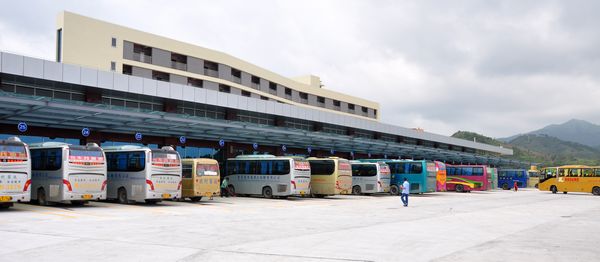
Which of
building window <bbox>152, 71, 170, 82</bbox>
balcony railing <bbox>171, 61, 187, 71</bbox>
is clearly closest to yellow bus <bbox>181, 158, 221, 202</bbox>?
building window <bbox>152, 71, 170, 82</bbox>

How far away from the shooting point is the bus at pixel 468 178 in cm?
4575

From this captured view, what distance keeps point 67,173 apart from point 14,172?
7.37 feet

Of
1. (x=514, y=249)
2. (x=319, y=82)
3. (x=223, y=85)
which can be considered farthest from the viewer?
(x=319, y=82)

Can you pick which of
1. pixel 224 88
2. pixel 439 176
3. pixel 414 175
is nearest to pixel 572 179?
pixel 439 176

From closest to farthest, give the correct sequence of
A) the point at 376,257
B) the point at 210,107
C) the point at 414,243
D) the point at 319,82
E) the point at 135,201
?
the point at 376,257
the point at 414,243
the point at 135,201
the point at 210,107
the point at 319,82

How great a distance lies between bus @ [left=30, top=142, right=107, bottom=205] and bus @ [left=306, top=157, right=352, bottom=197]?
46.1 feet

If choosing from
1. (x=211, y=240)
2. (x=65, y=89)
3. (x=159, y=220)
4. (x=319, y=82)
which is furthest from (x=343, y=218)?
(x=319, y=82)

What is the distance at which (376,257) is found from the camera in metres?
9.62

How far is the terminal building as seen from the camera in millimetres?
24828

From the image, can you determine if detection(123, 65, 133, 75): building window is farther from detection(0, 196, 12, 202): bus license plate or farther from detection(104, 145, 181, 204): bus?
detection(0, 196, 12, 202): bus license plate

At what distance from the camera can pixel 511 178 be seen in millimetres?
58125

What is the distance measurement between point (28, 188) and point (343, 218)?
10.9 metres

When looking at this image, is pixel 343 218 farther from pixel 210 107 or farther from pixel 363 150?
pixel 363 150

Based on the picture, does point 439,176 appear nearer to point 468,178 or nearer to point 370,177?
point 370,177
